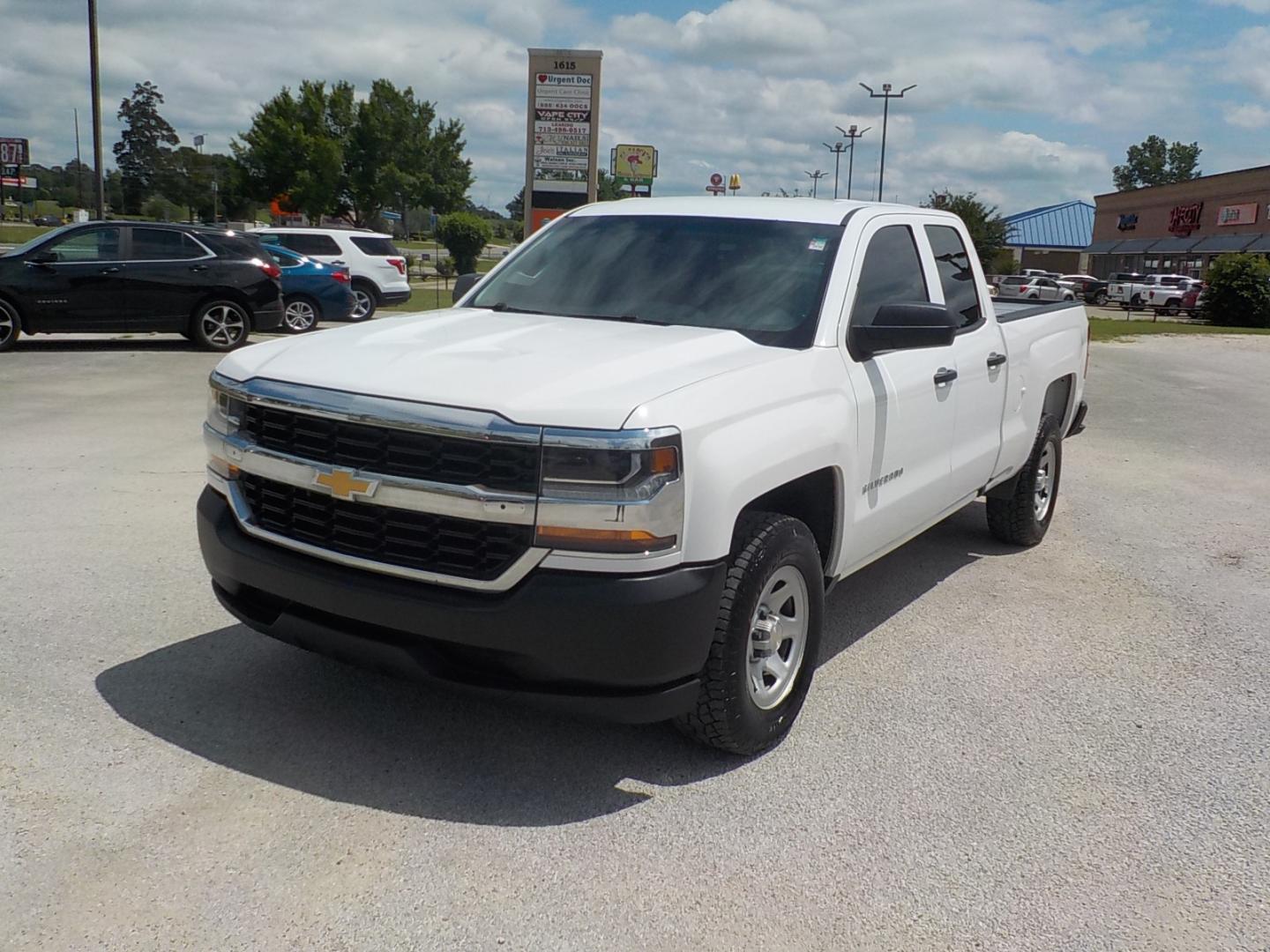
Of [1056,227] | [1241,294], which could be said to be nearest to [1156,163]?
[1056,227]

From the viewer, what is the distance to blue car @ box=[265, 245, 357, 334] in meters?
18.2

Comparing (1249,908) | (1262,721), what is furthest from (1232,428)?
(1249,908)

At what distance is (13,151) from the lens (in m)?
59.1

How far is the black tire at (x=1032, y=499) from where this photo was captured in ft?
21.4

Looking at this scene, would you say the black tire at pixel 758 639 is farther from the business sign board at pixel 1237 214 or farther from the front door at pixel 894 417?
the business sign board at pixel 1237 214

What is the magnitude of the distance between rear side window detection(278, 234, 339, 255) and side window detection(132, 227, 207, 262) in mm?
5229

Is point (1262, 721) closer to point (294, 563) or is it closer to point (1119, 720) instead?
point (1119, 720)

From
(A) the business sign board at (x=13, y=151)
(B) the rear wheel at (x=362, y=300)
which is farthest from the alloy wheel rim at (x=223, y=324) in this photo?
(A) the business sign board at (x=13, y=151)

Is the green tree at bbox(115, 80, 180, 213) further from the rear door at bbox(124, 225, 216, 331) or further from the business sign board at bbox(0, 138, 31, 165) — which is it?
the rear door at bbox(124, 225, 216, 331)

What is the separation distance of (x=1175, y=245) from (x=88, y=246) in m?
67.5

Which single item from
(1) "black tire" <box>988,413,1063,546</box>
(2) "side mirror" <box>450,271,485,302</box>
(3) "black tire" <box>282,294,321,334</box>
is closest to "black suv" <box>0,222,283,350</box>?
(3) "black tire" <box>282,294,321,334</box>

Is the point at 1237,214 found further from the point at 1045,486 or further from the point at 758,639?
the point at 758,639

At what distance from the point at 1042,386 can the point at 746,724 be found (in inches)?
142

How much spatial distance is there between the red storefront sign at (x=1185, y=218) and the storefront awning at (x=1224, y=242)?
6.71ft
